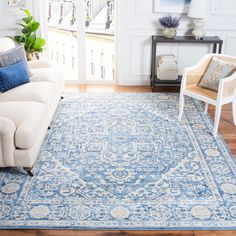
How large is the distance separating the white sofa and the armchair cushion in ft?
5.40

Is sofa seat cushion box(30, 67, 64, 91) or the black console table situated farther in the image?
the black console table

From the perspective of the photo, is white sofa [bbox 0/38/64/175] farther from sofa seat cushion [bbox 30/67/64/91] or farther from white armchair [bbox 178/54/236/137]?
white armchair [bbox 178/54/236/137]

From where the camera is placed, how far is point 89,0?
16.8 ft

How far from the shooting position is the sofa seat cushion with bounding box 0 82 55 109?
360 cm

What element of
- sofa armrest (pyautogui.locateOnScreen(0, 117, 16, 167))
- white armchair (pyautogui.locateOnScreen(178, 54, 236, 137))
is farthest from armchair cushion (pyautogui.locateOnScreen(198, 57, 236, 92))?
sofa armrest (pyautogui.locateOnScreen(0, 117, 16, 167))

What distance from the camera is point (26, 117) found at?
10.1ft

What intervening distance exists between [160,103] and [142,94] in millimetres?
423

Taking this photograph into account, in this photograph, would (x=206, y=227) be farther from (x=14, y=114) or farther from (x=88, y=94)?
(x=88, y=94)

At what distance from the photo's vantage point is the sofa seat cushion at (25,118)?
289cm

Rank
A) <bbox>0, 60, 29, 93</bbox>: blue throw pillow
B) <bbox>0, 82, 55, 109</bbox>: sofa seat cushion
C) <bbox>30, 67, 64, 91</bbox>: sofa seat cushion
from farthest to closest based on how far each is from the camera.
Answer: <bbox>30, 67, 64, 91</bbox>: sofa seat cushion
<bbox>0, 60, 29, 93</bbox>: blue throw pillow
<bbox>0, 82, 55, 109</bbox>: sofa seat cushion

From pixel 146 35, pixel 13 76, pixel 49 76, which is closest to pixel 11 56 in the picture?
pixel 13 76

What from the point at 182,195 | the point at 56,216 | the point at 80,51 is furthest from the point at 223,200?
the point at 80,51

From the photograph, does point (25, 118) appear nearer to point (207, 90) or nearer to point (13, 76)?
point (13, 76)

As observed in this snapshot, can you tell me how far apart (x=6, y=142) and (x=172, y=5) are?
3.13m
